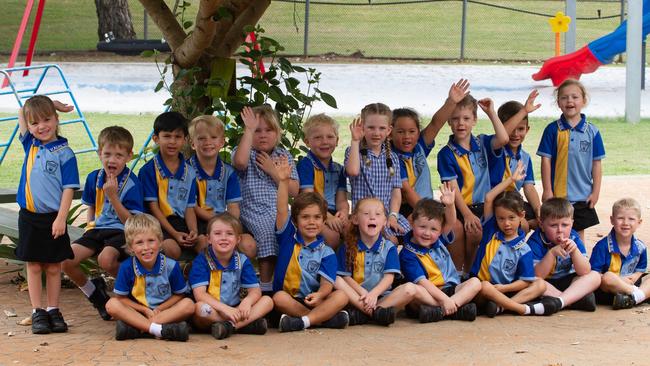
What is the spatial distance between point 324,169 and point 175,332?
1.65m

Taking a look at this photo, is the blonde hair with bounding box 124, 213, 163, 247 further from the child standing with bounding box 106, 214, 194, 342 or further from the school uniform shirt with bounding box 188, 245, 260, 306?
the school uniform shirt with bounding box 188, 245, 260, 306

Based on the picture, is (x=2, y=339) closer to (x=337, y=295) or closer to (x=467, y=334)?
(x=337, y=295)


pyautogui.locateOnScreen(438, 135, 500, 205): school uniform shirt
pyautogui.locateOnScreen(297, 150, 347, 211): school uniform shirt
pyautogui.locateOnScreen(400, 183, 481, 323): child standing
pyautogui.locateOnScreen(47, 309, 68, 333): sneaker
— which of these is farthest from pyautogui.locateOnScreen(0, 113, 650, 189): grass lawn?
pyautogui.locateOnScreen(47, 309, 68, 333): sneaker

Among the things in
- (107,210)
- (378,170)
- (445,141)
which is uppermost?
(445,141)

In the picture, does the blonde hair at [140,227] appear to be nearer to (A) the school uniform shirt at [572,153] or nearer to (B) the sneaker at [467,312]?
(B) the sneaker at [467,312]

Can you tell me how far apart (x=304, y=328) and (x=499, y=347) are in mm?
1105

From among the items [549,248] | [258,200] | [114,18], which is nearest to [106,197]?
[258,200]

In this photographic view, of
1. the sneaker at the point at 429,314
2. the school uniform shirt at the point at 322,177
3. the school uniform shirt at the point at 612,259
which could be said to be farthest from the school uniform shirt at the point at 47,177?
the school uniform shirt at the point at 612,259

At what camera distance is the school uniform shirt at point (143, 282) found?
5953 mm

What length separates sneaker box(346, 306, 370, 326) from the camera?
6.23 meters

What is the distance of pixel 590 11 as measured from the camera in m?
33.2

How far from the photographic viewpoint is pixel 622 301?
6.55 meters

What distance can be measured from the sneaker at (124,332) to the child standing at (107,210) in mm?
515

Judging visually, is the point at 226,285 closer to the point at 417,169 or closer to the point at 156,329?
the point at 156,329
